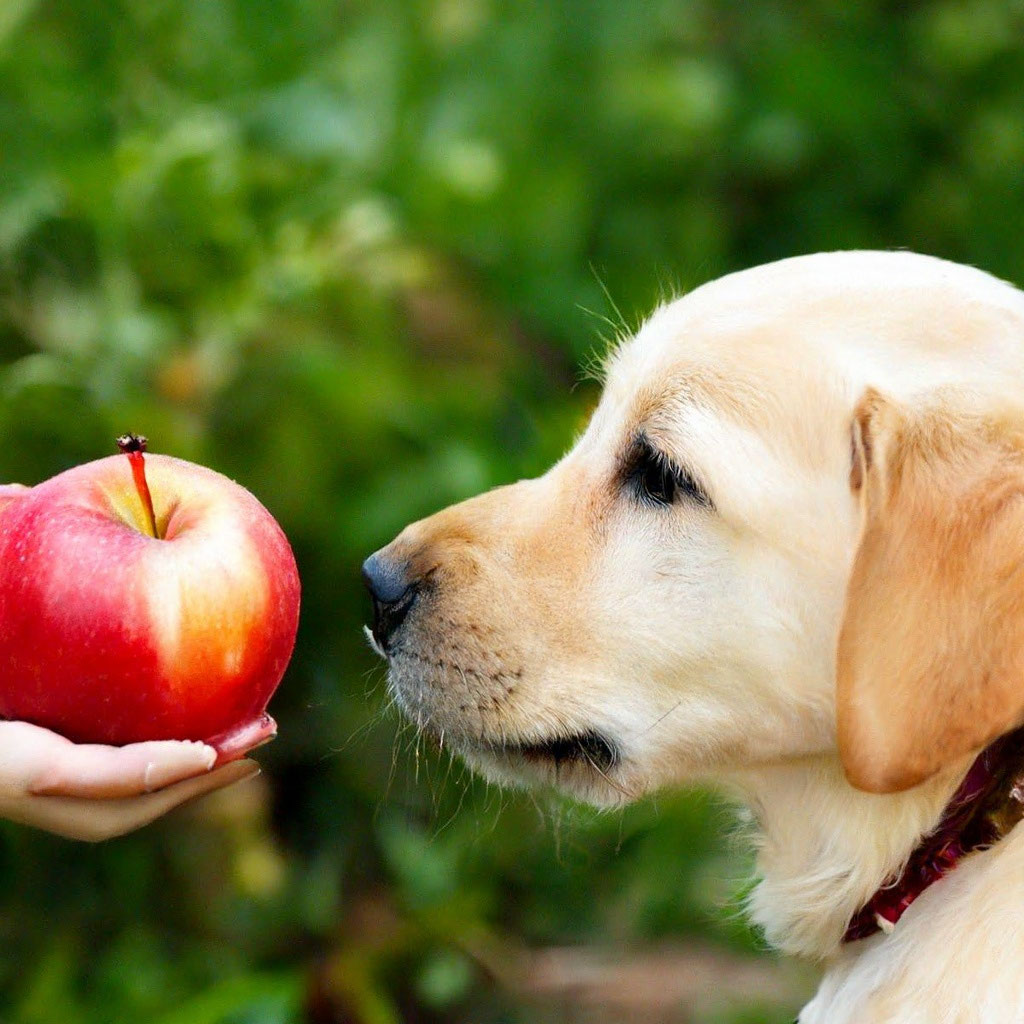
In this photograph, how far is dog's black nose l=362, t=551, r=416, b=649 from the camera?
243 cm

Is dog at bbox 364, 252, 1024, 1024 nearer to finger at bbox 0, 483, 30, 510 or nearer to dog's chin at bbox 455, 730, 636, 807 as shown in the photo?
dog's chin at bbox 455, 730, 636, 807

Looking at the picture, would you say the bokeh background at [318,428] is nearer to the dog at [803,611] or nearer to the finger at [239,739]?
the dog at [803,611]

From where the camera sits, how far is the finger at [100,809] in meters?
2.11

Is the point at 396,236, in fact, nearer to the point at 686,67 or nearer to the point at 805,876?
the point at 686,67

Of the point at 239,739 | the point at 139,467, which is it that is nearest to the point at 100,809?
the point at 239,739

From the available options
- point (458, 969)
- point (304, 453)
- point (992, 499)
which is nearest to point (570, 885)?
point (458, 969)

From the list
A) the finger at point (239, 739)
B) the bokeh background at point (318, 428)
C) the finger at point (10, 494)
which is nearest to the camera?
the finger at point (239, 739)

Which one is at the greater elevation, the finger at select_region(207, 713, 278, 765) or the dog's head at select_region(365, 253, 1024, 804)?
the dog's head at select_region(365, 253, 1024, 804)

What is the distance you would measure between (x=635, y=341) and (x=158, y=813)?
1067 millimetres

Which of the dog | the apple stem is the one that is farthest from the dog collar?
the apple stem

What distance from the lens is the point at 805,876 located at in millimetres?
2324

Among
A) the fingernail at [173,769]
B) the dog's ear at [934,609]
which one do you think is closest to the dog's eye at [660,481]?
the dog's ear at [934,609]

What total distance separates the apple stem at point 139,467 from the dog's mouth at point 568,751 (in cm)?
64

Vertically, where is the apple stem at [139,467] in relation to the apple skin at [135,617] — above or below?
above
